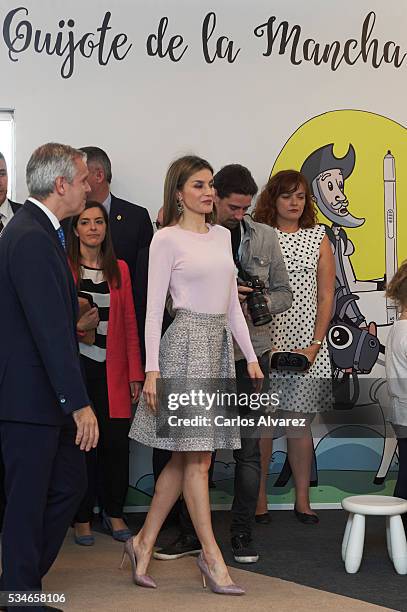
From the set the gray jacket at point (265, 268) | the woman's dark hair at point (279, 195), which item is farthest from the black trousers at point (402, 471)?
the woman's dark hair at point (279, 195)

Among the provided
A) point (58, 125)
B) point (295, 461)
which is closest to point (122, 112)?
point (58, 125)

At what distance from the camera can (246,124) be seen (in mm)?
5582

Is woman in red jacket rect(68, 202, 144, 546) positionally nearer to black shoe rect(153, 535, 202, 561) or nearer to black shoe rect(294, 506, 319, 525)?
black shoe rect(153, 535, 202, 561)

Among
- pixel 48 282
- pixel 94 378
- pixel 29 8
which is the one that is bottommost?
pixel 94 378

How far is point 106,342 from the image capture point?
4754mm

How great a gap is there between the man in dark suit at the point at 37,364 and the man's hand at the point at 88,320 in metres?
1.13

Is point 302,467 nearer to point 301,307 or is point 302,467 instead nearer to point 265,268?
point 301,307

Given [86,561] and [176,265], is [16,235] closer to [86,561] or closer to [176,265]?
[176,265]

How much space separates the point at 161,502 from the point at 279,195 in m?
1.88

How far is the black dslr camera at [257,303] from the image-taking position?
4402 millimetres

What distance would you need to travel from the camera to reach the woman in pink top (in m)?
3.85

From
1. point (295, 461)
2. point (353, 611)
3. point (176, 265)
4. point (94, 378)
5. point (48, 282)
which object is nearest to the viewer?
point (48, 282)

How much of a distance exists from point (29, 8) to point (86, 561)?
2884 millimetres

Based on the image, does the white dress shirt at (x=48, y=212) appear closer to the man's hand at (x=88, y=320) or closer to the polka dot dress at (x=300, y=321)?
the man's hand at (x=88, y=320)
